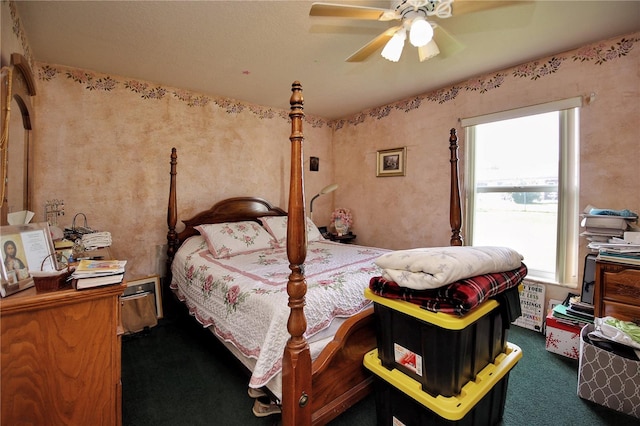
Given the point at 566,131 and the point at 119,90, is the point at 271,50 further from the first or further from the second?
the point at 566,131

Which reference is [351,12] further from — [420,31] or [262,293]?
[262,293]

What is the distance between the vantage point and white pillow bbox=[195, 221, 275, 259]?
2.52 metres

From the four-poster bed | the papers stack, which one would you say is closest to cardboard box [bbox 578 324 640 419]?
the four-poster bed

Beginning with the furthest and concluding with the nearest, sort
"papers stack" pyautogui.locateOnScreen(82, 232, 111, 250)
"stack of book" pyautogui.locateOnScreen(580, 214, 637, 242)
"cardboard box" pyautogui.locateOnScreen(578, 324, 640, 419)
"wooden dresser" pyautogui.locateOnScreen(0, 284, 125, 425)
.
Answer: "stack of book" pyautogui.locateOnScreen(580, 214, 637, 242)
"papers stack" pyautogui.locateOnScreen(82, 232, 111, 250)
"cardboard box" pyautogui.locateOnScreen(578, 324, 640, 419)
"wooden dresser" pyautogui.locateOnScreen(0, 284, 125, 425)

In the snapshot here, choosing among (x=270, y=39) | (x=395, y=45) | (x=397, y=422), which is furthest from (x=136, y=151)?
(x=397, y=422)

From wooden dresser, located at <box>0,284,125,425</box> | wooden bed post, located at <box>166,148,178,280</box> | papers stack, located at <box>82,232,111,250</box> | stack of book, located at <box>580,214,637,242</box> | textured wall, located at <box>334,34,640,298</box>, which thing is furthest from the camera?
wooden bed post, located at <box>166,148,178,280</box>

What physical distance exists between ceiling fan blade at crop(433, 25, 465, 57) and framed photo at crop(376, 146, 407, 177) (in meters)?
1.26

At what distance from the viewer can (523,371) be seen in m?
1.94

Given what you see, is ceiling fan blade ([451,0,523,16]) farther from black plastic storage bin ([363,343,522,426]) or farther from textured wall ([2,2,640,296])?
black plastic storage bin ([363,343,522,426])

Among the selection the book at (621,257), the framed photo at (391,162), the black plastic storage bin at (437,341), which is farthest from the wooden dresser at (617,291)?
the framed photo at (391,162)

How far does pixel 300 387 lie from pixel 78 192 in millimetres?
2536

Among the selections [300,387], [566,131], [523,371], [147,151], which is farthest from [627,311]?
[147,151]

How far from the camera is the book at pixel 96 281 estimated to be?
1.04m

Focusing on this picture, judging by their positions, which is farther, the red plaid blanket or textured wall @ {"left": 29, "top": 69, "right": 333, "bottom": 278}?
textured wall @ {"left": 29, "top": 69, "right": 333, "bottom": 278}
